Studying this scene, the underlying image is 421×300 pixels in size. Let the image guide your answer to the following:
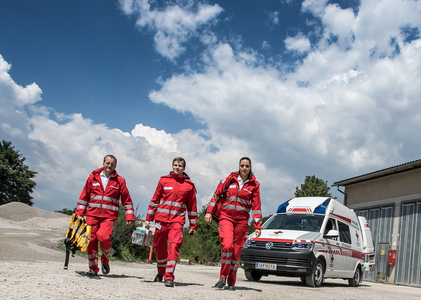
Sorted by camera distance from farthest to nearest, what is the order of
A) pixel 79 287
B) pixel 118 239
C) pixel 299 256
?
pixel 118 239 < pixel 299 256 < pixel 79 287

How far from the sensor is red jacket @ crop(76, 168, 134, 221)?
679 centimetres

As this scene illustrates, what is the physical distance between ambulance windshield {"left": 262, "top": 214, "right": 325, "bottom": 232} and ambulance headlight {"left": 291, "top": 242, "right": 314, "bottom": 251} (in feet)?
2.71

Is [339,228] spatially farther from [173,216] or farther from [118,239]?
[118,239]

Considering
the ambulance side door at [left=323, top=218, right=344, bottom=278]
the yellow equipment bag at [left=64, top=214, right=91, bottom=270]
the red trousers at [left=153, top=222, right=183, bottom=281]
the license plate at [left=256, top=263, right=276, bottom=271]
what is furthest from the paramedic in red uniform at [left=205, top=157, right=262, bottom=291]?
the ambulance side door at [left=323, top=218, right=344, bottom=278]

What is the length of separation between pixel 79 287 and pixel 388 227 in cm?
1567

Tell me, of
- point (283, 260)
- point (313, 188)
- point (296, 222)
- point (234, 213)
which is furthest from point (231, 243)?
point (313, 188)

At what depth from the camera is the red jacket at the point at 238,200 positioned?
6.82m

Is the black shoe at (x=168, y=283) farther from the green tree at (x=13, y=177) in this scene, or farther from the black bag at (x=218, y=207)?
the green tree at (x=13, y=177)

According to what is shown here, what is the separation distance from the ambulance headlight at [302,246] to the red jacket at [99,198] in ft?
13.3

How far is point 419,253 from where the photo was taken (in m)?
15.7

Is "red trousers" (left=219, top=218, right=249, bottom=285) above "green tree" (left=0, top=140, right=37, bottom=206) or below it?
below

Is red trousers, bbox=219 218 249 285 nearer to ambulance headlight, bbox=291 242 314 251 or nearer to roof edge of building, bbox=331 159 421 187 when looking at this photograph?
ambulance headlight, bbox=291 242 314 251

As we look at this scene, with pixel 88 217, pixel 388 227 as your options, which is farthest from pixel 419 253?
pixel 88 217

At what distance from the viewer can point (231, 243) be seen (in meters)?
6.61
